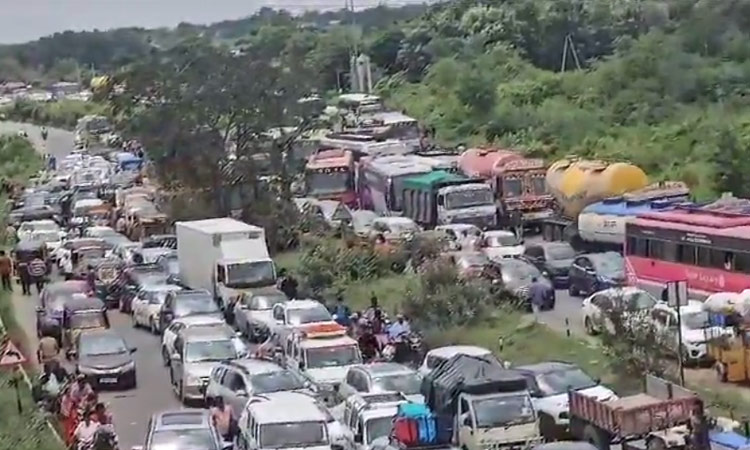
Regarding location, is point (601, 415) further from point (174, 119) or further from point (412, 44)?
point (412, 44)

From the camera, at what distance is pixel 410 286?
24422mm

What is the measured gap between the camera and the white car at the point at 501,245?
91.4 ft

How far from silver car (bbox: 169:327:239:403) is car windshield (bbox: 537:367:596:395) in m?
4.89

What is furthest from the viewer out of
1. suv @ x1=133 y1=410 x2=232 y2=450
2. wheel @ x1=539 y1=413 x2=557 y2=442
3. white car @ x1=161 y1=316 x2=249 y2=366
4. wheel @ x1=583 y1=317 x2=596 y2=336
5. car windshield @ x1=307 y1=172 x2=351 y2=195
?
car windshield @ x1=307 y1=172 x2=351 y2=195

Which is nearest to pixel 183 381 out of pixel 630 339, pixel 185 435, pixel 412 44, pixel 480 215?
pixel 185 435

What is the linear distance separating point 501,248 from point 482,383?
13046mm

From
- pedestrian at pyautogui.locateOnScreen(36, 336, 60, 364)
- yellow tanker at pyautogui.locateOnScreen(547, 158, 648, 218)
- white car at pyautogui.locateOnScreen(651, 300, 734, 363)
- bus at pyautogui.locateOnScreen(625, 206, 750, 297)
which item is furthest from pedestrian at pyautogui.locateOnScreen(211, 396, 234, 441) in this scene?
yellow tanker at pyautogui.locateOnScreen(547, 158, 648, 218)

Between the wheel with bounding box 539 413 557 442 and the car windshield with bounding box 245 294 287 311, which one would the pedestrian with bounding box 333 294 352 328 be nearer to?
the car windshield with bounding box 245 294 287 311

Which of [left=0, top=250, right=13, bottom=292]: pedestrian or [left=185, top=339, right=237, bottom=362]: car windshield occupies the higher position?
[left=185, top=339, right=237, bottom=362]: car windshield

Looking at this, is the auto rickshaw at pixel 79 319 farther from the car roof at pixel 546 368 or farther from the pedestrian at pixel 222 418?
the car roof at pixel 546 368

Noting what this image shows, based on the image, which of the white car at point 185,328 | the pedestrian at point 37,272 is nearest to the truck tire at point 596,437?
the white car at point 185,328

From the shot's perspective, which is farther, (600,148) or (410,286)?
(600,148)

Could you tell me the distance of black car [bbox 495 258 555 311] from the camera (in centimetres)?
2412

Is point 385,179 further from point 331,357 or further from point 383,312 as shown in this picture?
point 331,357
